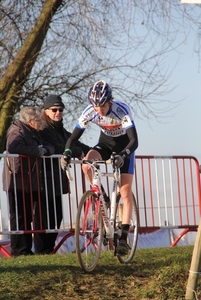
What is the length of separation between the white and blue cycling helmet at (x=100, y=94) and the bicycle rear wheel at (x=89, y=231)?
958mm

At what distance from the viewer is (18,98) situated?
60.8 ft

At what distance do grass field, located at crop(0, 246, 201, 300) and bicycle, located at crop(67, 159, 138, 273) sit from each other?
176 millimetres

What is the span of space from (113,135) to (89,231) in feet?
4.24

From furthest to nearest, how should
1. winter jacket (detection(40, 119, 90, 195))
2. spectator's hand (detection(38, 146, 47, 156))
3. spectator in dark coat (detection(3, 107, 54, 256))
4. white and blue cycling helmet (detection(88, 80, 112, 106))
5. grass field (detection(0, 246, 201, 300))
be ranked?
winter jacket (detection(40, 119, 90, 195)) → spectator's hand (detection(38, 146, 47, 156)) → spectator in dark coat (detection(3, 107, 54, 256)) → white and blue cycling helmet (detection(88, 80, 112, 106)) → grass field (detection(0, 246, 201, 300))

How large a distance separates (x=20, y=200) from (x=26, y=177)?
1.08ft

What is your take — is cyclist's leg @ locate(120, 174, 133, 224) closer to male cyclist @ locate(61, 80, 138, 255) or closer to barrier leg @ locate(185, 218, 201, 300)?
male cyclist @ locate(61, 80, 138, 255)

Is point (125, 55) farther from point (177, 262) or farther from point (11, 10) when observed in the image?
point (177, 262)

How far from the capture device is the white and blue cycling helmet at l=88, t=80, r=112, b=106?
830 centimetres

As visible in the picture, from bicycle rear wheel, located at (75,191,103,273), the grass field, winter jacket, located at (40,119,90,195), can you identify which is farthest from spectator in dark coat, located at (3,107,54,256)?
bicycle rear wheel, located at (75,191,103,273)

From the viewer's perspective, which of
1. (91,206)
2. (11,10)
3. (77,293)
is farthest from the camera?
(11,10)

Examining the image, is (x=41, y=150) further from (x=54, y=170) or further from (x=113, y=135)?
(x=113, y=135)

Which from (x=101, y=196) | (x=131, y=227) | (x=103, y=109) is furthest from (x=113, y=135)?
(x=131, y=227)

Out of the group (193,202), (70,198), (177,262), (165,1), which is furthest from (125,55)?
(177,262)

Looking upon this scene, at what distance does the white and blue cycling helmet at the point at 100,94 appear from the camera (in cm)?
830
